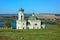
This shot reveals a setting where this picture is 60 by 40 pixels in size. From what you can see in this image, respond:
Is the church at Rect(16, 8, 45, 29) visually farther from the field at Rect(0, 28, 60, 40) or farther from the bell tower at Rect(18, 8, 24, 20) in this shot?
the field at Rect(0, 28, 60, 40)

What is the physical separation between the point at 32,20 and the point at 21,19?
286cm

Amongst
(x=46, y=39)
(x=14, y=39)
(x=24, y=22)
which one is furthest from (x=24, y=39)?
(x=24, y=22)

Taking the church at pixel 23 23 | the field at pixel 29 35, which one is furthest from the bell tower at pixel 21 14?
the field at pixel 29 35

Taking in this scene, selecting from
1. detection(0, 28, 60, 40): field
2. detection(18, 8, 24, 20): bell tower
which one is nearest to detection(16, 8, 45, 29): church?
detection(18, 8, 24, 20): bell tower

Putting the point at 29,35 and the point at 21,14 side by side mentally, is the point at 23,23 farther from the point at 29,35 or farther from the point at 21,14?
the point at 29,35

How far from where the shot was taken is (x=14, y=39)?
56.6 ft

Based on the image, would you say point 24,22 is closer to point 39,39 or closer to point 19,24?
point 19,24

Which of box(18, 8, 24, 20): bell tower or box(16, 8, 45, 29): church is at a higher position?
box(18, 8, 24, 20): bell tower

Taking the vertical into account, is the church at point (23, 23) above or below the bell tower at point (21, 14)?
below

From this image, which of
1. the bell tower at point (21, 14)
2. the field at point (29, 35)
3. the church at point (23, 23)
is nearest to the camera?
the field at point (29, 35)

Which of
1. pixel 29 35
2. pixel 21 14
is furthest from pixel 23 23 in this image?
pixel 29 35

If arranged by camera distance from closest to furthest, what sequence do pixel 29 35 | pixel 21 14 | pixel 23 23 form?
1. pixel 29 35
2. pixel 23 23
3. pixel 21 14

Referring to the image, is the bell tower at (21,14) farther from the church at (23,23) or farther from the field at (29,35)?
the field at (29,35)

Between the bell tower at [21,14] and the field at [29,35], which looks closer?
the field at [29,35]
